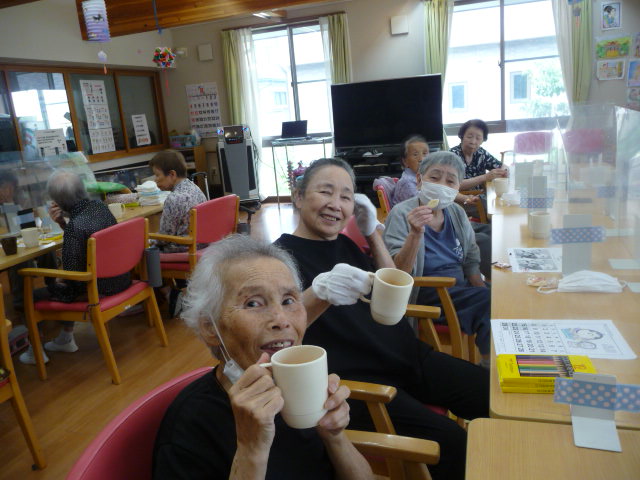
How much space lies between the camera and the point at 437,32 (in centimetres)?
648

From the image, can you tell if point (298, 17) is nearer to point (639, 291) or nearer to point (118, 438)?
point (639, 291)

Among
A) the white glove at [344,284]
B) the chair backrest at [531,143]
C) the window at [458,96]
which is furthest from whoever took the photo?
the window at [458,96]

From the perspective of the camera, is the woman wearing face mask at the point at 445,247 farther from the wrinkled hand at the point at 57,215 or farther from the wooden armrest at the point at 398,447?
the wrinkled hand at the point at 57,215

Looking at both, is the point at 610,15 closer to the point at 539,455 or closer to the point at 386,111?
the point at 386,111

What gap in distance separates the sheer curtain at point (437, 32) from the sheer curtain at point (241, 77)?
2.59m

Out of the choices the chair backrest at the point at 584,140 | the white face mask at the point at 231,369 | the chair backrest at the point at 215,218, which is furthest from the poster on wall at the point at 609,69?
the white face mask at the point at 231,369

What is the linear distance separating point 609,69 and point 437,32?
6.96ft

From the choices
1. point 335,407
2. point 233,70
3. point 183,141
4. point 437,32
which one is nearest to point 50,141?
point 183,141

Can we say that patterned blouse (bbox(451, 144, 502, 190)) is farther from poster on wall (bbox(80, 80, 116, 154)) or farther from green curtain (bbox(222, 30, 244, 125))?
poster on wall (bbox(80, 80, 116, 154))

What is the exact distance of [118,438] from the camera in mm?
932

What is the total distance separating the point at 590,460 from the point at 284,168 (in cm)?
747

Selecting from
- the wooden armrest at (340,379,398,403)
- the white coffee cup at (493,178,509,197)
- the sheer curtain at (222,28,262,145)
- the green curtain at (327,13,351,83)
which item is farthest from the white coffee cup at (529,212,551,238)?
the sheer curtain at (222,28,262,145)

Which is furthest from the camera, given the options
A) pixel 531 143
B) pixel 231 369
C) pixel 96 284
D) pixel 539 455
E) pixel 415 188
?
pixel 531 143

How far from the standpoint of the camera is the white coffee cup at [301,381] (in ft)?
2.55
